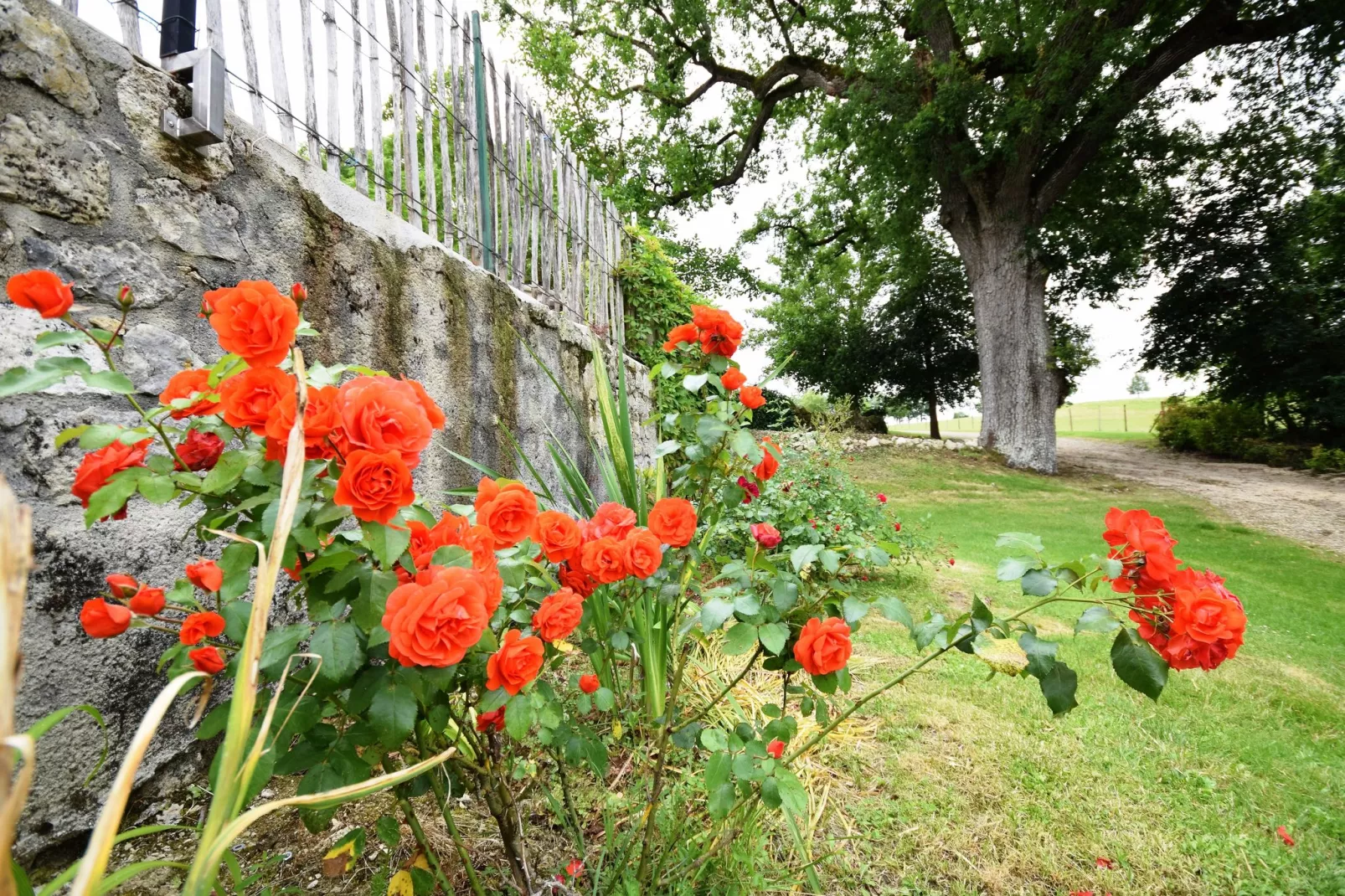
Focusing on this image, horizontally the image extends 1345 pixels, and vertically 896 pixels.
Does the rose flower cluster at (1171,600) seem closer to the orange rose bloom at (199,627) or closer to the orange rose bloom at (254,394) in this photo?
the orange rose bloom at (254,394)

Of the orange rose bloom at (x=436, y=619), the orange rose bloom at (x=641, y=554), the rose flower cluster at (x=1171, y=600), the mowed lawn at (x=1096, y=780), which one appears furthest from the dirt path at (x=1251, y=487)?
the orange rose bloom at (x=436, y=619)

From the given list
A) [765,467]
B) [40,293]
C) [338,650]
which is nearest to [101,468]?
[40,293]

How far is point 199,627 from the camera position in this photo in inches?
29.0

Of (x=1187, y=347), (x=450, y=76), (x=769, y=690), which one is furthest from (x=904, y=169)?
(x=769, y=690)

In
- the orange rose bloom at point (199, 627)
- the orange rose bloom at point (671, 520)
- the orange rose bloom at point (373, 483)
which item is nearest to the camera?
the orange rose bloom at point (373, 483)

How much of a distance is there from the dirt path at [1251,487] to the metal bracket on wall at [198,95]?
26.3 ft

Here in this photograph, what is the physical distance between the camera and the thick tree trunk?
8.91 meters

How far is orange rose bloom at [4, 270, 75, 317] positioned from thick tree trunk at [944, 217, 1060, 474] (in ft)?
33.2

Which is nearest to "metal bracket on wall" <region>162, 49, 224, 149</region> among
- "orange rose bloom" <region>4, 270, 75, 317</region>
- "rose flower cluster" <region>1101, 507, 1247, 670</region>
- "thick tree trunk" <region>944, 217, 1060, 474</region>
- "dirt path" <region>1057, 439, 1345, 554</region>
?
"orange rose bloom" <region>4, 270, 75, 317</region>

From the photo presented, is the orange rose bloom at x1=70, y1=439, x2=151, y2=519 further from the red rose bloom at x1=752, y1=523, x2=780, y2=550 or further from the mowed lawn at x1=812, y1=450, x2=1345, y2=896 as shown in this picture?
the mowed lawn at x1=812, y1=450, x2=1345, y2=896

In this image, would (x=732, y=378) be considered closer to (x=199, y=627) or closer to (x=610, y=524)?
(x=610, y=524)

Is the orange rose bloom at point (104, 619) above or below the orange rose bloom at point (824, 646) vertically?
above

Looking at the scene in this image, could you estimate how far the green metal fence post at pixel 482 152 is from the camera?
244 cm

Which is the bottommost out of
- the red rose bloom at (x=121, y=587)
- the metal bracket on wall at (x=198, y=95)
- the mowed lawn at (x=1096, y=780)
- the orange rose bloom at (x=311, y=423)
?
the mowed lawn at (x=1096, y=780)
